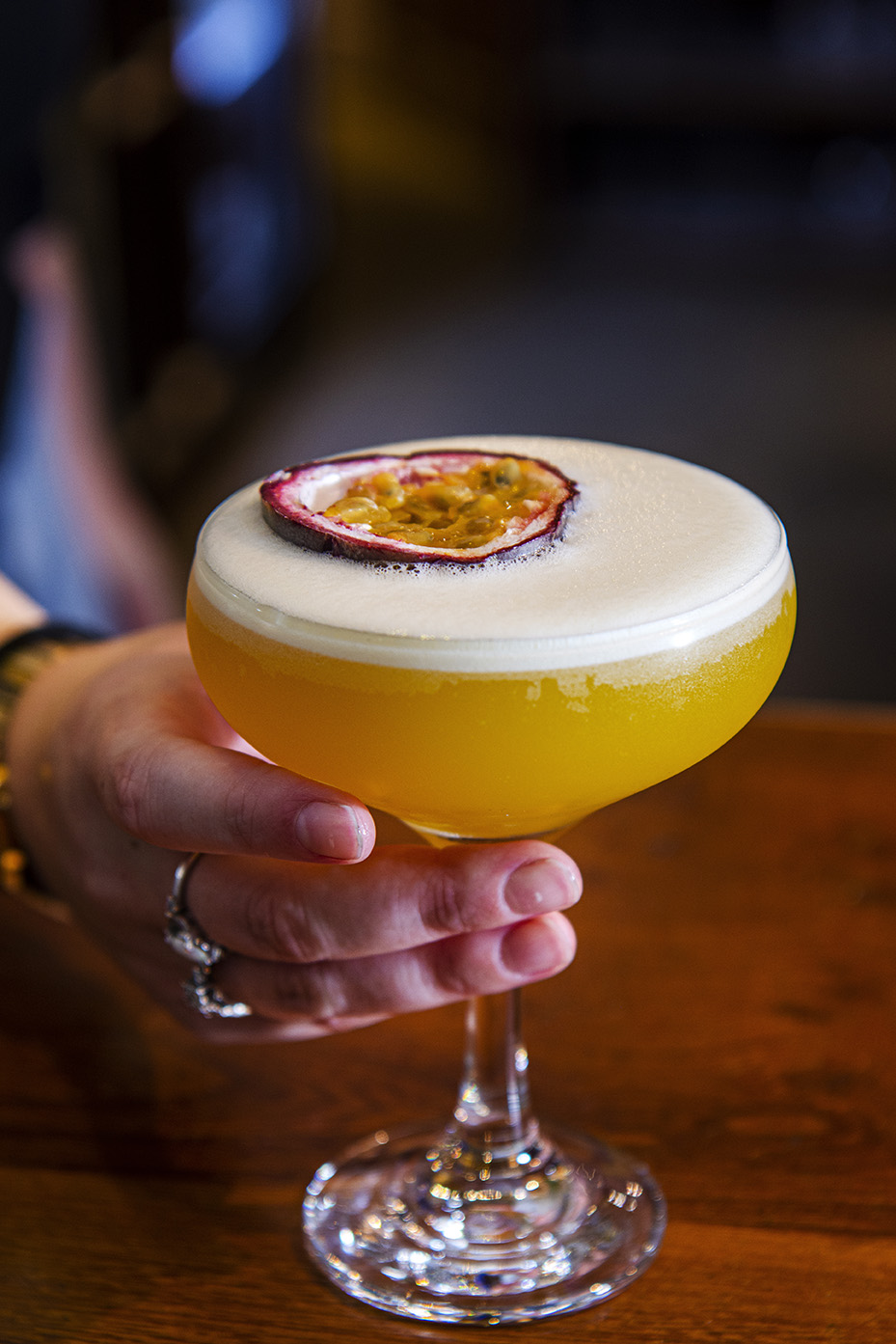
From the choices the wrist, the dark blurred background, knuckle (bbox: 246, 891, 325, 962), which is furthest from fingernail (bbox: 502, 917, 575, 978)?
the dark blurred background

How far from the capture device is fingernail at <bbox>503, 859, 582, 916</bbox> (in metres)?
0.78

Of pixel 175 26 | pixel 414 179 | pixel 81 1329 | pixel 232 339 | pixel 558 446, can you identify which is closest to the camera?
pixel 81 1329

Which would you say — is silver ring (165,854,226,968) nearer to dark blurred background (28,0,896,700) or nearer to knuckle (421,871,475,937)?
knuckle (421,871,475,937)

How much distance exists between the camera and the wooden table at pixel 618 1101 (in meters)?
0.78

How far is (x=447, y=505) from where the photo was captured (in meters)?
0.80

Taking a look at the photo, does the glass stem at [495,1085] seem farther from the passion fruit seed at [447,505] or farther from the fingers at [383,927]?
the passion fruit seed at [447,505]

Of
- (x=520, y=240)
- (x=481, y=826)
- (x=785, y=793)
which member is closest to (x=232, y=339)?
(x=520, y=240)

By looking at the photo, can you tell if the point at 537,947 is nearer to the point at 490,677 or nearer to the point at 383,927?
the point at 383,927

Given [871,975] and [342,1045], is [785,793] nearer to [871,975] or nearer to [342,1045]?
[871,975]

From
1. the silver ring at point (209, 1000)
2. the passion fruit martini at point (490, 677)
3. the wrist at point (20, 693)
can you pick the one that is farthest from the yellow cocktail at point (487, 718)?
the wrist at point (20, 693)

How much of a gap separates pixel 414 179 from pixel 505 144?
1.04 meters

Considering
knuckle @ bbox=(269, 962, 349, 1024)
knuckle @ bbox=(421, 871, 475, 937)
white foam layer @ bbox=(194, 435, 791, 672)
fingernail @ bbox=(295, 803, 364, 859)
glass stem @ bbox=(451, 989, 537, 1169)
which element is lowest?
glass stem @ bbox=(451, 989, 537, 1169)

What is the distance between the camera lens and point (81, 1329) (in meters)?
0.77

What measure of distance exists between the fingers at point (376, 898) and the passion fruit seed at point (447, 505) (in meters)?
0.18
